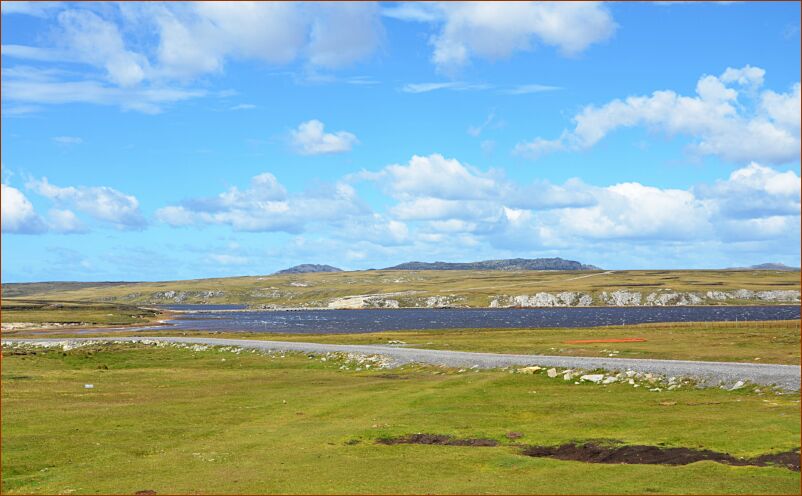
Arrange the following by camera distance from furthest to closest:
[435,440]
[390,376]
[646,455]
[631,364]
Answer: [390,376]
[631,364]
[435,440]
[646,455]

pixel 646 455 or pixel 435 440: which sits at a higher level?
pixel 646 455

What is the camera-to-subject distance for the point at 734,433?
36.9 m

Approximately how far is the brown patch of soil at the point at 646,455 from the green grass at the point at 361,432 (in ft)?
3.63

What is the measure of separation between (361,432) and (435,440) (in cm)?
498

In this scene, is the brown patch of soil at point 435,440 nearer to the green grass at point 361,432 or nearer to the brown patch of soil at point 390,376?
the green grass at point 361,432

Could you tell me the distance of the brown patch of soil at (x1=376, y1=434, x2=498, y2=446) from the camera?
3941 cm

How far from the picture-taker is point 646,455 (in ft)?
111

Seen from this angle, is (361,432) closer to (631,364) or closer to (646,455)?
(646,455)

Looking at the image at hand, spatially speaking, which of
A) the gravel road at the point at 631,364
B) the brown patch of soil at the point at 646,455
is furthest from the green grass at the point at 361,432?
the gravel road at the point at 631,364

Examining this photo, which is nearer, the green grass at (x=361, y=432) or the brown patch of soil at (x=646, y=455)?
the green grass at (x=361, y=432)

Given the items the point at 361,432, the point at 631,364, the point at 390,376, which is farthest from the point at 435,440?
the point at 390,376

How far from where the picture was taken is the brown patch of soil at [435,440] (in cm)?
3941

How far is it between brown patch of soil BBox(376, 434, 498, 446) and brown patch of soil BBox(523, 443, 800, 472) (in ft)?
10.4

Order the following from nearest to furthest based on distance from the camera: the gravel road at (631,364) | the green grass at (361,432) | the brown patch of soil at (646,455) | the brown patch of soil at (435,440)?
the green grass at (361,432), the brown patch of soil at (646,455), the brown patch of soil at (435,440), the gravel road at (631,364)
